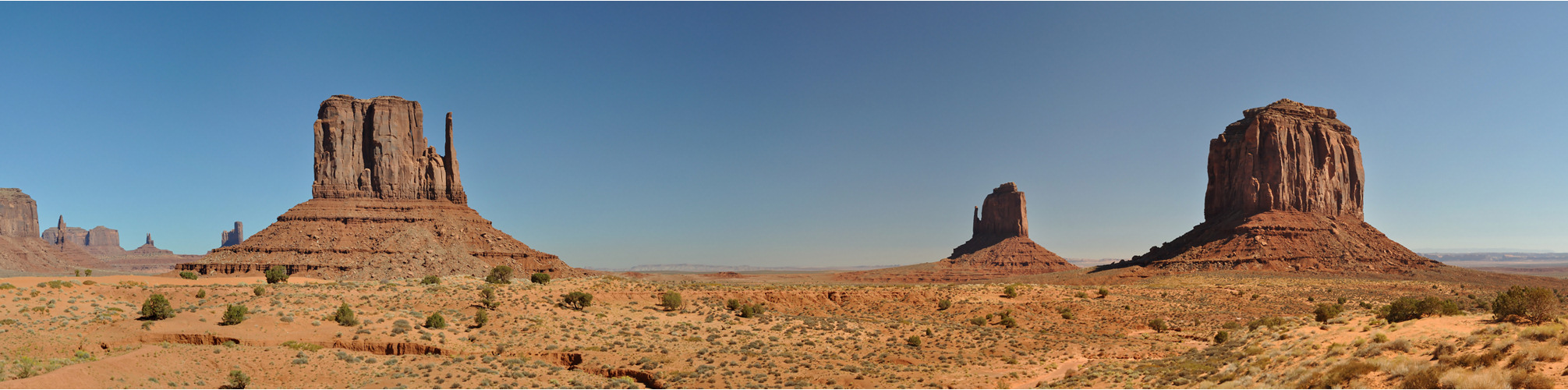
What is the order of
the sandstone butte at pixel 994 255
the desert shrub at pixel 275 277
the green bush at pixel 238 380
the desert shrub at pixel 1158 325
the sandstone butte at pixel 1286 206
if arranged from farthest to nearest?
the sandstone butte at pixel 994 255
the sandstone butte at pixel 1286 206
the desert shrub at pixel 275 277
the desert shrub at pixel 1158 325
the green bush at pixel 238 380

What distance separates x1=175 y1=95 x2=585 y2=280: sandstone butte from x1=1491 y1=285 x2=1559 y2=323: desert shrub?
6848cm

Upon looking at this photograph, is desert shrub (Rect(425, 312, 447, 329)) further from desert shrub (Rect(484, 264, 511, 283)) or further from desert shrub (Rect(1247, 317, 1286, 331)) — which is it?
desert shrub (Rect(1247, 317, 1286, 331))

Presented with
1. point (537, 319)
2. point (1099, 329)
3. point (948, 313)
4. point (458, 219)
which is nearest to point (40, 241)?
point (458, 219)

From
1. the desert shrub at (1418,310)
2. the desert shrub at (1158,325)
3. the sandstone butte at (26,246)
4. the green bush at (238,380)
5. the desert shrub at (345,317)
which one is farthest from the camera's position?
the sandstone butte at (26,246)

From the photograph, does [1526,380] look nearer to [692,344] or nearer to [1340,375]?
[1340,375]

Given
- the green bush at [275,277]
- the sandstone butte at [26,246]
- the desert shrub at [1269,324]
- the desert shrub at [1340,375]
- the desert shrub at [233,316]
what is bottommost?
the desert shrub at [1269,324]

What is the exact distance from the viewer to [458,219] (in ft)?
247

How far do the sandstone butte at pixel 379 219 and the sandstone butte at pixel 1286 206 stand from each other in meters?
73.1

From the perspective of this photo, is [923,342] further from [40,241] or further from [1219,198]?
[40,241]

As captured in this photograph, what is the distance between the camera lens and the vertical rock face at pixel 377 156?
255 feet

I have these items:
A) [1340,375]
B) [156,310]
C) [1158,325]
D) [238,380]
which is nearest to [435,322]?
[156,310]

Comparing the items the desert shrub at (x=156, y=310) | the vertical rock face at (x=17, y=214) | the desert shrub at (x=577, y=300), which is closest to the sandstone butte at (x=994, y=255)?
the desert shrub at (x=577, y=300)

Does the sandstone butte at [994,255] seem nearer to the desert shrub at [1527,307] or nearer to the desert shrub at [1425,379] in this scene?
the desert shrub at [1527,307]

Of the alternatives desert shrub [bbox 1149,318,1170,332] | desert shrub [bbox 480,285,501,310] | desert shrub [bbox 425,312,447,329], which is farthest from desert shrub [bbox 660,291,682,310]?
desert shrub [bbox 1149,318,1170,332]
